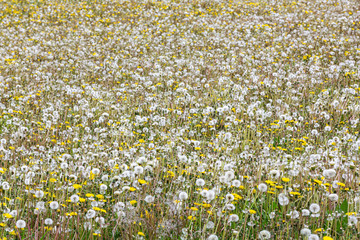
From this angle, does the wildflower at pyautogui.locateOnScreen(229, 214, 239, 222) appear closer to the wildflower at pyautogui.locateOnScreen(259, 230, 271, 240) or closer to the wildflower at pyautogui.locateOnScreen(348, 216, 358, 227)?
the wildflower at pyautogui.locateOnScreen(259, 230, 271, 240)

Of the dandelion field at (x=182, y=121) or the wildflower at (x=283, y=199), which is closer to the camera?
the wildflower at (x=283, y=199)

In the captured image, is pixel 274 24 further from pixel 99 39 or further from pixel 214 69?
pixel 99 39

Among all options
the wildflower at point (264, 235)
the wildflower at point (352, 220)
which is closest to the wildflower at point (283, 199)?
the wildflower at point (264, 235)

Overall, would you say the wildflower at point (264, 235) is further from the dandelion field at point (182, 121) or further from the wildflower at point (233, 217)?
the wildflower at point (233, 217)

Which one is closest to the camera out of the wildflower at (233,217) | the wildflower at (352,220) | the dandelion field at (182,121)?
the wildflower at (352,220)

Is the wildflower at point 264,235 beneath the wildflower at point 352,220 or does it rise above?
beneath

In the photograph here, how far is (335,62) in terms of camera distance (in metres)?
8.12

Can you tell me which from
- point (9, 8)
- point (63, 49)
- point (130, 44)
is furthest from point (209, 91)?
point (9, 8)

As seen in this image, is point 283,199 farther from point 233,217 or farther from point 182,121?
point 182,121

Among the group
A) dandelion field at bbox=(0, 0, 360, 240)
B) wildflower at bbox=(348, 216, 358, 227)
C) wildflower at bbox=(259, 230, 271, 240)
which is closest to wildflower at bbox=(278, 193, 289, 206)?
dandelion field at bbox=(0, 0, 360, 240)

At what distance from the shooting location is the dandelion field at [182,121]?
8.91ft

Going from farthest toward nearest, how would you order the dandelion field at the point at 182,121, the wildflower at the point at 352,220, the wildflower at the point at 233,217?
the dandelion field at the point at 182,121 < the wildflower at the point at 233,217 < the wildflower at the point at 352,220

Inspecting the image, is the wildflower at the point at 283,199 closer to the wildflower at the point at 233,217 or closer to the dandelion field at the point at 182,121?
the dandelion field at the point at 182,121

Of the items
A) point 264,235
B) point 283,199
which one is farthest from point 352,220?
point 264,235
